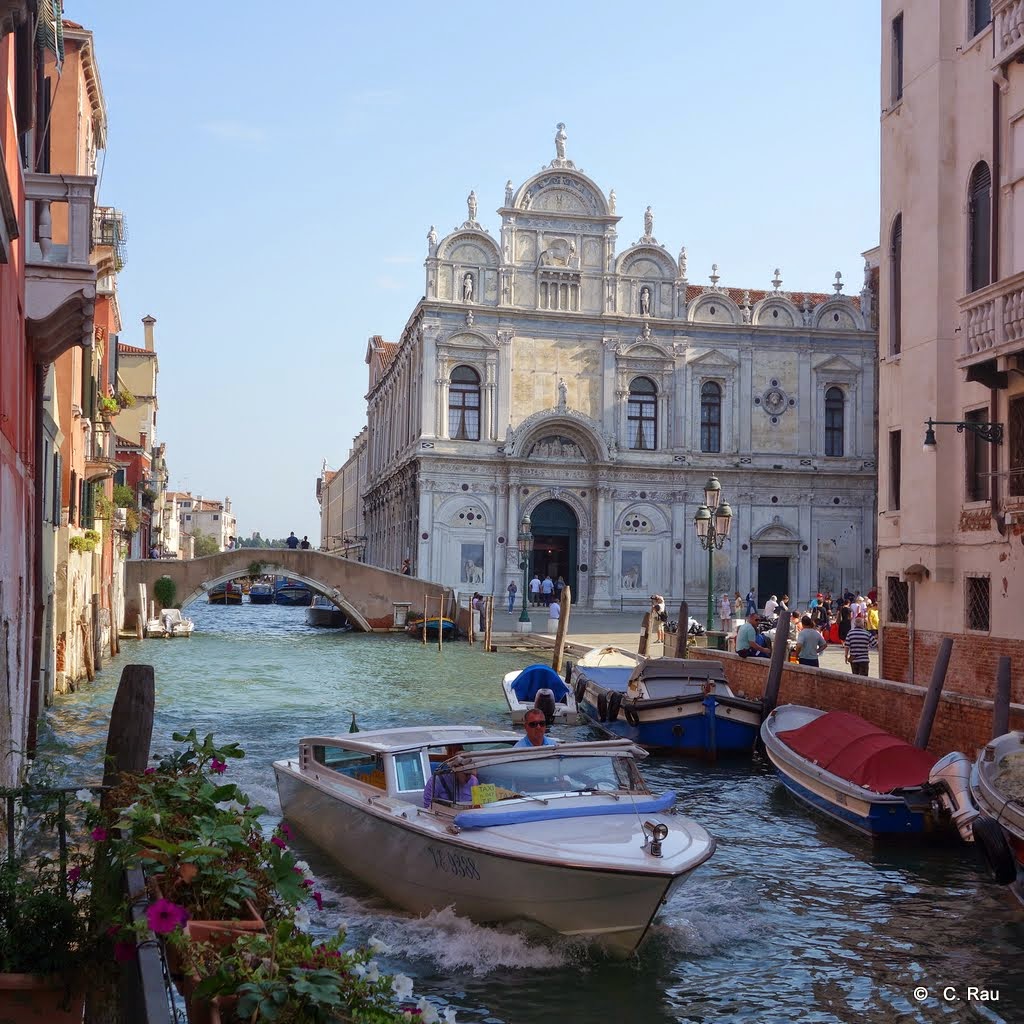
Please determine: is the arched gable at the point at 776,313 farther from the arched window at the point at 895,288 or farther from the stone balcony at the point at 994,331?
the stone balcony at the point at 994,331

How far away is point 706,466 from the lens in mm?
40656

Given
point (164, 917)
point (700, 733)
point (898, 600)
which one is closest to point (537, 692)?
point (700, 733)

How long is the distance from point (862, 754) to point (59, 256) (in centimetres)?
823

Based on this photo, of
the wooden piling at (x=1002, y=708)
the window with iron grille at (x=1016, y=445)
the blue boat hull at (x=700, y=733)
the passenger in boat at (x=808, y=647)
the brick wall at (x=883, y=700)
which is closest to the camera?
the wooden piling at (x=1002, y=708)

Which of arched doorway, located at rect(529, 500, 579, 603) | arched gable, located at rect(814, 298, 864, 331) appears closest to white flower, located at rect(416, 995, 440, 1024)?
arched doorway, located at rect(529, 500, 579, 603)

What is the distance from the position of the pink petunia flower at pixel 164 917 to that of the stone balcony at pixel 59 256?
694 centimetres

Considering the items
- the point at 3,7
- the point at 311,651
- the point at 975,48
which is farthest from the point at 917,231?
the point at 311,651

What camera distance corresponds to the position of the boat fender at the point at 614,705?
17281 mm

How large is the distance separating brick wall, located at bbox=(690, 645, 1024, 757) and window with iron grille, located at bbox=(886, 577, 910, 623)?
97 cm

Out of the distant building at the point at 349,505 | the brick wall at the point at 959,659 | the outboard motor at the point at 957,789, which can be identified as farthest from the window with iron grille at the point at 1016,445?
the distant building at the point at 349,505

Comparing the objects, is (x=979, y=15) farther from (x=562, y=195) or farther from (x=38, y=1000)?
(x=562, y=195)

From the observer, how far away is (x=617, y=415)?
1586 inches

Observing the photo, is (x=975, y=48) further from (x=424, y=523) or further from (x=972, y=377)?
(x=424, y=523)

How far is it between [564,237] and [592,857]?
3466 centimetres
